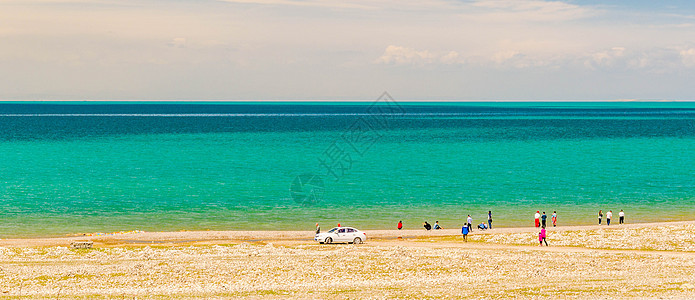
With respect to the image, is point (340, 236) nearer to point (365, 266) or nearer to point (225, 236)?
point (365, 266)

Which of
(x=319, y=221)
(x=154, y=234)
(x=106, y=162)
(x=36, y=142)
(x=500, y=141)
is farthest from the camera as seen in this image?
(x=500, y=141)

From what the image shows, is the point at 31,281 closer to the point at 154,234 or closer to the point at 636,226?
the point at 154,234

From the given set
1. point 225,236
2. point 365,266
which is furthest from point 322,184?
point 365,266

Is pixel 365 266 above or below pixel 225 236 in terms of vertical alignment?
below

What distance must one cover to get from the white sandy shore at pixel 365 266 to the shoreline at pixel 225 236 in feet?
0.56

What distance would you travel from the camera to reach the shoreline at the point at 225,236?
5006 cm

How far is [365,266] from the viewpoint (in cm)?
3925

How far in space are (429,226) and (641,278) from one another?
2246 centimetres

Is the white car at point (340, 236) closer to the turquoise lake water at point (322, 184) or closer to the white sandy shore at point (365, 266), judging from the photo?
the white sandy shore at point (365, 266)

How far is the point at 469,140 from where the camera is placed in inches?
6230

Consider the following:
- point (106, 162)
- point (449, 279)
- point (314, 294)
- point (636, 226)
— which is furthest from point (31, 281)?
point (106, 162)

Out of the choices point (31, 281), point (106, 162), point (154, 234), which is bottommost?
point (31, 281)

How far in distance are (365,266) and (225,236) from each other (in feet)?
57.5

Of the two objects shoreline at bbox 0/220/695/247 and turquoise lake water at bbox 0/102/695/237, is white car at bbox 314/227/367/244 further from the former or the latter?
turquoise lake water at bbox 0/102/695/237
